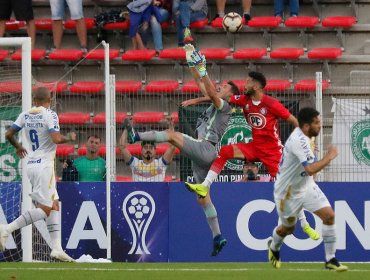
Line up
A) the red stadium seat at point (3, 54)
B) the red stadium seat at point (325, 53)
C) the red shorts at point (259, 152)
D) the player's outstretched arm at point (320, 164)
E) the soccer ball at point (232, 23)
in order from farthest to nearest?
the red stadium seat at point (3, 54) < the red stadium seat at point (325, 53) < the soccer ball at point (232, 23) < the red shorts at point (259, 152) < the player's outstretched arm at point (320, 164)

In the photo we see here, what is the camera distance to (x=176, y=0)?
22125 millimetres

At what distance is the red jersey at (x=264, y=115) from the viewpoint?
16.1m

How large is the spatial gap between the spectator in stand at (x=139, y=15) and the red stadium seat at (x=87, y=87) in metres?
1.11

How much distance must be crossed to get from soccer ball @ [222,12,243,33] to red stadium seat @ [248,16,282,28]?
508mm

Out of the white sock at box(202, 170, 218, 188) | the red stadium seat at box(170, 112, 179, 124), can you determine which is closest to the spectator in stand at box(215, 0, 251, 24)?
the red stadium seat at box(170, 112, 179, 124)

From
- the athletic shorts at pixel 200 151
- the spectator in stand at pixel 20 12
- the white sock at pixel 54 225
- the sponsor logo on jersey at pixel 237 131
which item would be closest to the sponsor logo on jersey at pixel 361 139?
the sponsor logo on jersey at pixel 237 131

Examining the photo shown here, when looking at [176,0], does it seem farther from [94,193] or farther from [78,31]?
[94,193]

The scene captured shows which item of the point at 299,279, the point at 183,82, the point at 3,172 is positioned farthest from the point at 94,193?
the point at 299,279

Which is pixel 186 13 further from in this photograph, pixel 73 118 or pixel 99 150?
pixel 99 150

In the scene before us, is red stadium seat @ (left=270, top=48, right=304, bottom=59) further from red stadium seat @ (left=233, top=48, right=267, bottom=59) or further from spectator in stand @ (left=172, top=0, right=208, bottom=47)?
spectator in stand @ (left=172, top=0, right=208, bottom=47)

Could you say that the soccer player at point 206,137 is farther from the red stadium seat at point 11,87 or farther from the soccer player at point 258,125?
the red stadium seat at point 11,87

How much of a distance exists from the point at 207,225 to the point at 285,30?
555 centimetres

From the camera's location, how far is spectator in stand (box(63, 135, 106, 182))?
1839 centimetres

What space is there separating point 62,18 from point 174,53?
238cm
